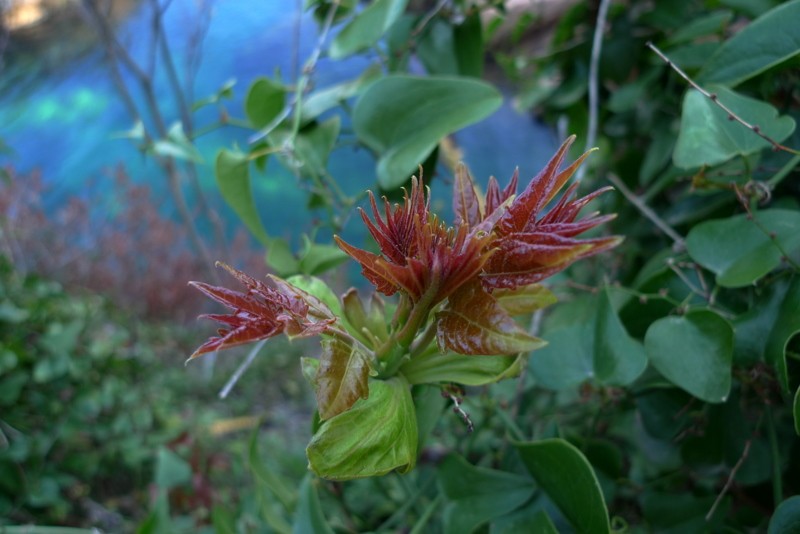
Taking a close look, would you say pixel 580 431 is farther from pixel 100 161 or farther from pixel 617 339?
pixel 100 161

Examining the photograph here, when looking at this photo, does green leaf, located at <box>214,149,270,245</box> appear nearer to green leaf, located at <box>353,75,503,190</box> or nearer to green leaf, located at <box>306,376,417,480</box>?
green leaf, located at <box>353,75,503,190</box>

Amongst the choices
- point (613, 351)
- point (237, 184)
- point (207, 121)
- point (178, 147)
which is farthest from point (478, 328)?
point (207, 121)

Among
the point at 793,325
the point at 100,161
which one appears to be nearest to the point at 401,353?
the point at 793,325

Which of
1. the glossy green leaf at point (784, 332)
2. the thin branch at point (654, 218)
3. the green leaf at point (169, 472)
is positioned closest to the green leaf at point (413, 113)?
the thin branch at point (654, 218)

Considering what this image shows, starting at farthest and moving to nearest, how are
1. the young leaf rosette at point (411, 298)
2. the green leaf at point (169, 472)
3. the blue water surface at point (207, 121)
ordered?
the blue water surface at point (207, 121) < the green leaf at point (169, 472) < the young leaf rosette at point (411, 298)

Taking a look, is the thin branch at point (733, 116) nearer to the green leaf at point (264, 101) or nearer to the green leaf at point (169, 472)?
the green leaf at point (264, 101)

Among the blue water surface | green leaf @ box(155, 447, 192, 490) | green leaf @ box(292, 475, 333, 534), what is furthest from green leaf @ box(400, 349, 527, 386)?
the blue water surface
